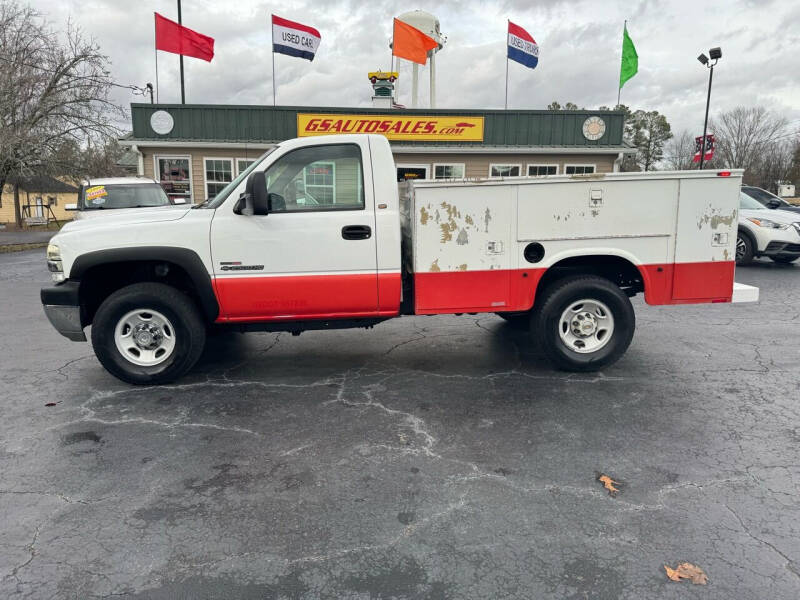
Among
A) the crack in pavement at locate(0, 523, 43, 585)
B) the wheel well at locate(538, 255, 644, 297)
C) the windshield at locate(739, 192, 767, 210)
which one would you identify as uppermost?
the windshield at locate(739, 192, 767, 210)

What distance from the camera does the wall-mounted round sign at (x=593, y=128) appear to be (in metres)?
20.1

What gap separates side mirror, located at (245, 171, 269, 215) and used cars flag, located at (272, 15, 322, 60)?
19191 millimetres

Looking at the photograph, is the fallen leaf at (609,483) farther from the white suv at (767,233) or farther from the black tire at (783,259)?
the black tire at (783,259)

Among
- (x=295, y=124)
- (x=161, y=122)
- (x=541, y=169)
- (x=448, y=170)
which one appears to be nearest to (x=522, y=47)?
(x=541, y=169)

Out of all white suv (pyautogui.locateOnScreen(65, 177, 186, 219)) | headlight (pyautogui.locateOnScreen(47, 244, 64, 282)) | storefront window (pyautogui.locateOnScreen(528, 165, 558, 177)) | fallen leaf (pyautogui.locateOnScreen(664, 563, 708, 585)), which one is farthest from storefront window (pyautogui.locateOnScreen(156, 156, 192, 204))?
fallen leaf (pyautogui.locateOnScreen(664, 563, 708, 585))

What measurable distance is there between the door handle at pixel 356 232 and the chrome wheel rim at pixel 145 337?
1.71 meters

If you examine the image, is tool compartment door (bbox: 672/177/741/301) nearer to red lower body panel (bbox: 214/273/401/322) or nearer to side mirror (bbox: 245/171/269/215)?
red lower body panel (bbox: 214/273/401/322)

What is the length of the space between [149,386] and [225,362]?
2.92 feet

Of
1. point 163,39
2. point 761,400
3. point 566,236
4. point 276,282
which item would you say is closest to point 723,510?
point 761,400

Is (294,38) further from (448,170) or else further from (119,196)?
(119,196)

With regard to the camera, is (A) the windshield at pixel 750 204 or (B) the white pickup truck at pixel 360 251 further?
(A) the windshield at pixel 750 204

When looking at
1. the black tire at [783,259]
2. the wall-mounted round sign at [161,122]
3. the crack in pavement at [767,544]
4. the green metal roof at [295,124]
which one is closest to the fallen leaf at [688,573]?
the crack in pavement at [767,544]

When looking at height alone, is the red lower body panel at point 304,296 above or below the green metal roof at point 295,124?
below

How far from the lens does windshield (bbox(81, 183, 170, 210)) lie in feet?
37.0
